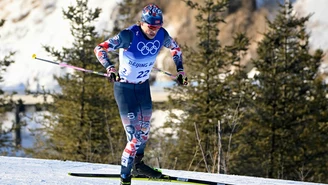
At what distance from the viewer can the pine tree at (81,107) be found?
2408 centimetres

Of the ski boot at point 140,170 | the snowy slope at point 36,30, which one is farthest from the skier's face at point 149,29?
the snowy slope at point 36,30

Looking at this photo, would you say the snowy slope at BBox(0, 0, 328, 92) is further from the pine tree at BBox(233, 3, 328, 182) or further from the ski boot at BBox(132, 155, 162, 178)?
the ski boot at BBox(132, 155, 162, 178)

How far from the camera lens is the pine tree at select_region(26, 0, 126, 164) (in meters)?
24.1

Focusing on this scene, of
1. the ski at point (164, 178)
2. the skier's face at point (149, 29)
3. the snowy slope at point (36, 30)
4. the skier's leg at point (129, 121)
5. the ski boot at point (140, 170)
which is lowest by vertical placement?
the ski at point (164, 178)

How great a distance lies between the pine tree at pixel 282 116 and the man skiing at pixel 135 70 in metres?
17.6

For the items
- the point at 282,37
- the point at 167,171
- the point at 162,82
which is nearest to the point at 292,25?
the point at 282,37

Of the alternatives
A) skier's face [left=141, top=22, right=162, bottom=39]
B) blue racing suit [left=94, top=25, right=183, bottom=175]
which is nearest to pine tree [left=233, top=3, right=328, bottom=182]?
blue racing suit [left=94, top=25, right=183, bottom=175]

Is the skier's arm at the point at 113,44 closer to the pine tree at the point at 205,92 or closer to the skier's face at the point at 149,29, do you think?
the skier's face at the point at 149,29

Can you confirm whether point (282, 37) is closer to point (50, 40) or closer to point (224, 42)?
point (224, 42)

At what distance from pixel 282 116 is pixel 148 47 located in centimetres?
1887

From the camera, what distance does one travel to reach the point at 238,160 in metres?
24.1

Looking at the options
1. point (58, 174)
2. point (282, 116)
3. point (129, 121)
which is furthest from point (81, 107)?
point (129, 121)

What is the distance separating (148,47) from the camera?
6.64 meters

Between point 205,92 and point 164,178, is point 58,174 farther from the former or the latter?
point 205,92
